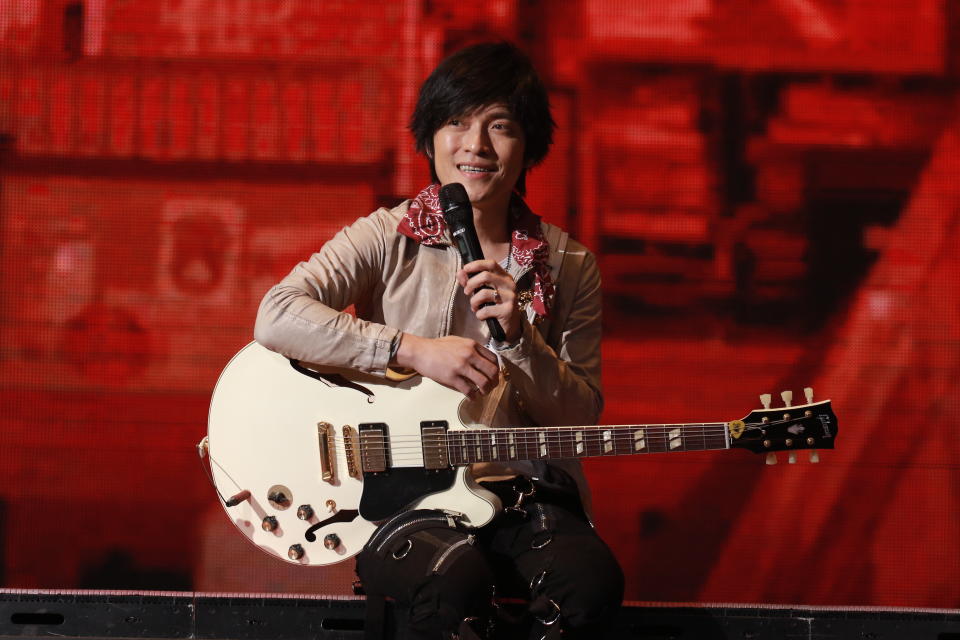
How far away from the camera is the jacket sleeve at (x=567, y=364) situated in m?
1.79

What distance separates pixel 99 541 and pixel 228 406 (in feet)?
3.85

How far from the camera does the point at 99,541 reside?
8.91 ft

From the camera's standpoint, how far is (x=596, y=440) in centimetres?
178

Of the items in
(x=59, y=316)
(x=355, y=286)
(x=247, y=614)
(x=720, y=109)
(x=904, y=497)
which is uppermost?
(x=720, y=109)

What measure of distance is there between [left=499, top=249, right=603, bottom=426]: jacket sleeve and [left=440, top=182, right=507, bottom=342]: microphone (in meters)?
0.08

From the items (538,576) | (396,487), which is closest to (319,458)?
(396,487)

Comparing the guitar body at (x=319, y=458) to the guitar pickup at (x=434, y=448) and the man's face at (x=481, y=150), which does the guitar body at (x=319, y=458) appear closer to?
the guitar pickup at (x=434, y=448)

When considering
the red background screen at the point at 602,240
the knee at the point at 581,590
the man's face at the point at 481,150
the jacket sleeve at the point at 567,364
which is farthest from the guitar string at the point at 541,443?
the red background screen at the point at 602,240

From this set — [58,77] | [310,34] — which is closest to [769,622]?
[310,34]

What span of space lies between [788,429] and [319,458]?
3.07ft

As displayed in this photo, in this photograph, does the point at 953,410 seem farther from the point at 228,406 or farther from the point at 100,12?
the point at 100,12

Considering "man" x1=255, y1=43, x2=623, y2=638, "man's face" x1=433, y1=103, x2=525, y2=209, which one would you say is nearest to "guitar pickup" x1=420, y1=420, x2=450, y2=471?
"man" x1=255, y1=43, x2=623, y2=638

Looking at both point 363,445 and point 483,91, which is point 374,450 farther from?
point 483,91

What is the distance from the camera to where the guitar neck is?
1756 millimetres
